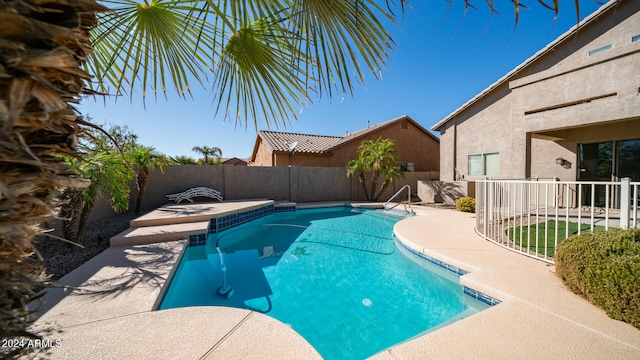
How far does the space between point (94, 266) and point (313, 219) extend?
8109 millimetres

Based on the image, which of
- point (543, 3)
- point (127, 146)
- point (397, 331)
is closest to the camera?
point (543, 3)

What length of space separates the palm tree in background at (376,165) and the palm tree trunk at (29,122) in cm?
1510

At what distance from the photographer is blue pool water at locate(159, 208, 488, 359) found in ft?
12.3

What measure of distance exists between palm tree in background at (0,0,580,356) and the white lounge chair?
9260 millimetres

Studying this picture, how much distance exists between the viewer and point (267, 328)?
2.72 meters

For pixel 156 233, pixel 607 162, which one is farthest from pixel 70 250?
pixel 607 162

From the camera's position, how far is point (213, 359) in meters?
2.25

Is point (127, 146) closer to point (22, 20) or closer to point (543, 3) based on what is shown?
point (22, 20)

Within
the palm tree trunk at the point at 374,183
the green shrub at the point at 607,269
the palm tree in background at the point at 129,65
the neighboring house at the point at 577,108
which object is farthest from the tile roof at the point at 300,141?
the green shrub at the point at 607,269

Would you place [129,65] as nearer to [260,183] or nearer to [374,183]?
[260,183]

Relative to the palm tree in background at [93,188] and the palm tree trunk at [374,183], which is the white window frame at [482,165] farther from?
the palm tree in background at [93,188]

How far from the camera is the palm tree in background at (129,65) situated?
0.75 metres

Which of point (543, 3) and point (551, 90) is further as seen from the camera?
point (551, 90)

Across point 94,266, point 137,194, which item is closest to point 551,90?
point 94,266
